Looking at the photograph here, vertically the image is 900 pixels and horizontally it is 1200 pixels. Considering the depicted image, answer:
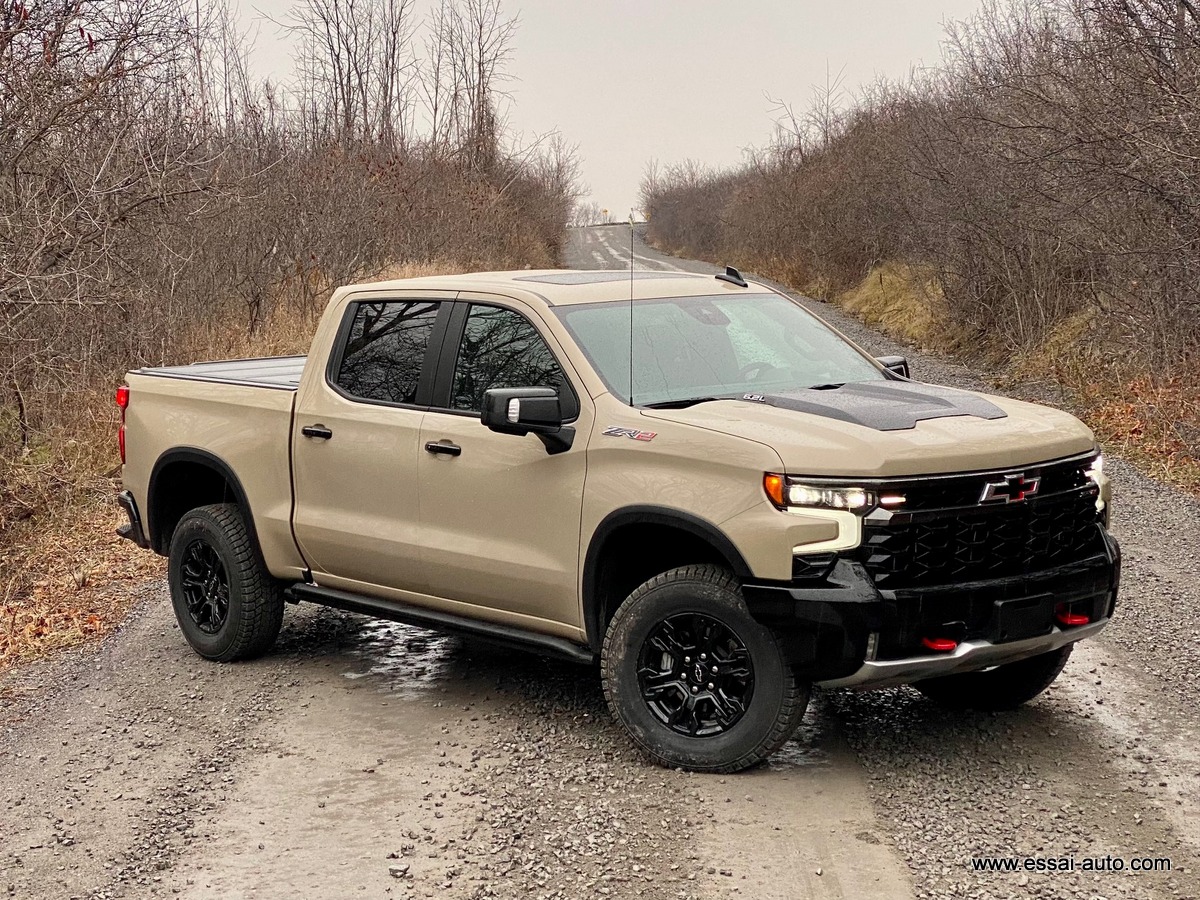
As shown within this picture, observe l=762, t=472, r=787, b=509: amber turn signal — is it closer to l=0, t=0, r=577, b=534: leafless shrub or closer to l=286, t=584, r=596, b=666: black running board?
l=286, t=584, r=596, b=666: black running board

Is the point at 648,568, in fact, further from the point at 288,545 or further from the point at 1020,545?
the point at 288,545

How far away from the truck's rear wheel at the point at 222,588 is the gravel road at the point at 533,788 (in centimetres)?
15

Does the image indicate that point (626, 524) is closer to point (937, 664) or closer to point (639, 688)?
point (639, 688)

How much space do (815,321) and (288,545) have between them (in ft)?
8.81

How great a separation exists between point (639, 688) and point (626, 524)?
612mm

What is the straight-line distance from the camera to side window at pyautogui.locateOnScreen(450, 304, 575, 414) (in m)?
5.58

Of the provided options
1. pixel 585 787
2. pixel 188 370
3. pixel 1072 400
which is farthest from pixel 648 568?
pixel 1072 400

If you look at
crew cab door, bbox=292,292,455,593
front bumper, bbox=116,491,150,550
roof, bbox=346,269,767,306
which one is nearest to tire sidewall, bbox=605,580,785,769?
crew cab door, bbox=292,292,455,593

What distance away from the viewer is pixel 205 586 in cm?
697

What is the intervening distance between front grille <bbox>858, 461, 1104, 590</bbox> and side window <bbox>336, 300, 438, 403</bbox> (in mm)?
2309

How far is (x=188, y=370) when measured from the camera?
7324mm

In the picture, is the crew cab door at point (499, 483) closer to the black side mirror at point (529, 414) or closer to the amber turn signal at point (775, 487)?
the black side mirror at point (529, 414)

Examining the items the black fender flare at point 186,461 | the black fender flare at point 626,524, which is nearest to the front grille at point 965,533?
the black fender flare at point 626,524

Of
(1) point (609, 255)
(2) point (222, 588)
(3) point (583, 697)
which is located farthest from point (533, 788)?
(1) point (609, 255)
